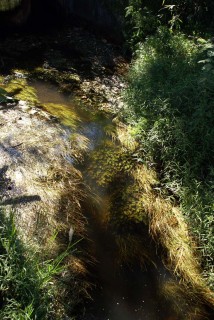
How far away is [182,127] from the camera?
5539 millimetres

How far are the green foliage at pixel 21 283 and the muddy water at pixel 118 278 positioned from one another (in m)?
0.52

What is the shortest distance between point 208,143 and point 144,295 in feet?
8.36

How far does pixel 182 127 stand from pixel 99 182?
1.68 meters

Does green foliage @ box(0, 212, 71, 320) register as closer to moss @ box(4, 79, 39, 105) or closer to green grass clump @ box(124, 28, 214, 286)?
green grass clump @ box(124, 28, 214, 286)

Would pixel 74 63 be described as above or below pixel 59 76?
above

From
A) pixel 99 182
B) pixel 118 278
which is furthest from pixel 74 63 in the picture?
pixel 118 278

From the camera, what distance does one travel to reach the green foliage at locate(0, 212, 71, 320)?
3102 millimetres

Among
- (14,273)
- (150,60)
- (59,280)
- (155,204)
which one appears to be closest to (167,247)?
(155,204)

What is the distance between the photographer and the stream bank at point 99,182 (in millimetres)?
Result: 3906

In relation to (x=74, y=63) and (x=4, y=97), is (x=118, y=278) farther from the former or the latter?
(x=74, y=63)

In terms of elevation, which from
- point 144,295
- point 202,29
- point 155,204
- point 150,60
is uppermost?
point 202,29

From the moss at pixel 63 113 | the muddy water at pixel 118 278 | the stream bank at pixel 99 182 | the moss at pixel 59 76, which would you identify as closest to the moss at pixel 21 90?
the stream bank at pixel 99 182

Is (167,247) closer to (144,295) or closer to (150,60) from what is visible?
(144,295)

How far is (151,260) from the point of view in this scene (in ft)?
14.2
